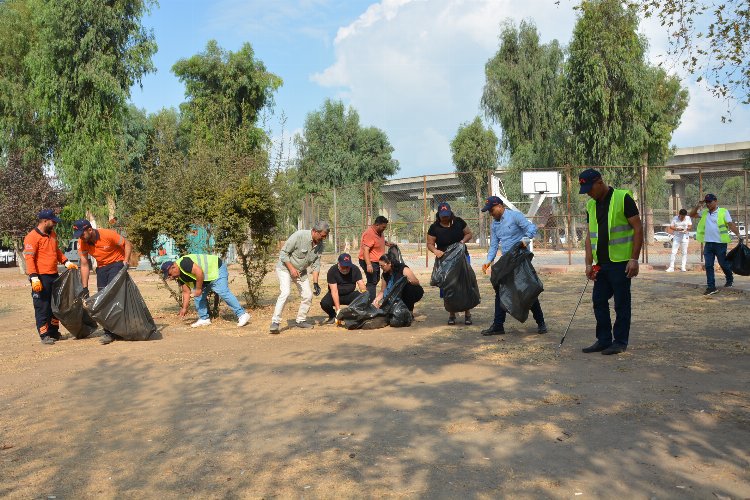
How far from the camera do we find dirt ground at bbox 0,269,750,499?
3.84 meters

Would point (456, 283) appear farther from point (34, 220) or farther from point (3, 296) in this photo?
point (34, 220)

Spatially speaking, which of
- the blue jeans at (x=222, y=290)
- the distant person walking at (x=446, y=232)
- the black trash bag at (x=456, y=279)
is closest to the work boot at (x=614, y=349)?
the black trash bag at (x=456, y=279)

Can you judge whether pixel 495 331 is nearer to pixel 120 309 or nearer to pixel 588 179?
pixel 588 179

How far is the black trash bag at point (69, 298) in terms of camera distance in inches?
366

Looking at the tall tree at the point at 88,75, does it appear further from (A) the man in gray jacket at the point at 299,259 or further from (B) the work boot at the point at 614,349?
(B) the work boot at the point at 614,349

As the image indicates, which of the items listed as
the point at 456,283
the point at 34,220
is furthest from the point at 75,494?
the point at 34,220

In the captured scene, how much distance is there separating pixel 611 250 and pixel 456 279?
249 centimetres

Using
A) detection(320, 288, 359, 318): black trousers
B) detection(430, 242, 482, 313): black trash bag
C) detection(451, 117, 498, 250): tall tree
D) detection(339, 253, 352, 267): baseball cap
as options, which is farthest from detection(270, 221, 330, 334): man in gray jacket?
detection(451, 117, 498, 250): tall tree

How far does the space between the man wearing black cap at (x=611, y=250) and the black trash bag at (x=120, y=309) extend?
5.47 meters

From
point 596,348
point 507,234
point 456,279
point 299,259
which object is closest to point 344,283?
point 299,259

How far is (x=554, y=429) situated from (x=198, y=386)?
3.27m

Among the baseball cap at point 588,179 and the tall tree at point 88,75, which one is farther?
the tall tree at point 88,75

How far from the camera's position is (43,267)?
9.33 meters

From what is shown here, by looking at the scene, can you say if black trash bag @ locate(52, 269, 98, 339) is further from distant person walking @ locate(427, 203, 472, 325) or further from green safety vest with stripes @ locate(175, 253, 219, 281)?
distant person walking @ locate(427, 203, 472, 325)
